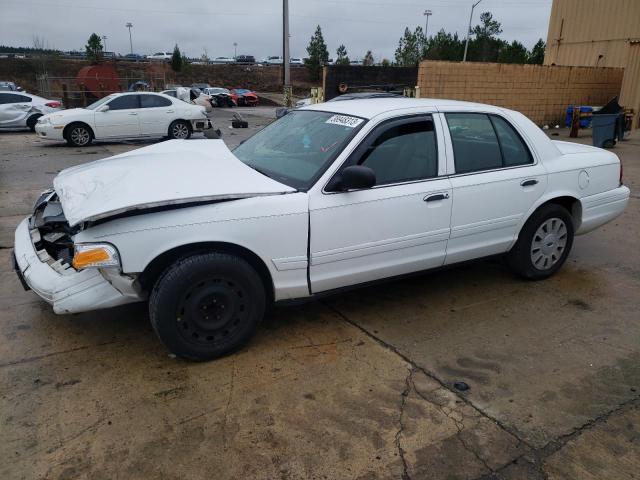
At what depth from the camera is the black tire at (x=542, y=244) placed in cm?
442

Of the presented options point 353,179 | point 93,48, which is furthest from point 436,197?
point 93,48

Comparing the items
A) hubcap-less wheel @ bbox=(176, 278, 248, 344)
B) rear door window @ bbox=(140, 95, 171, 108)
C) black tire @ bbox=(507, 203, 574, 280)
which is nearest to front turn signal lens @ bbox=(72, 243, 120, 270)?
hubcap-less wheel @ bbox=(176, 278, 248, 344)

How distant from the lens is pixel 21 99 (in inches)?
680

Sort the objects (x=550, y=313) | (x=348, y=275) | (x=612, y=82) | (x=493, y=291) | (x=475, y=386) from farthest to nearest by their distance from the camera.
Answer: (x=612, y=82), (x=493, y=291), (x=550, y=313), (x=348, y=275), (x=475, y=386)

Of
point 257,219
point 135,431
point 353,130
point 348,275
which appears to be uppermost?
point 353,130

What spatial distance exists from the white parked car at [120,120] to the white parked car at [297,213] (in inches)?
390

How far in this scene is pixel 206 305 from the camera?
3.19 metres

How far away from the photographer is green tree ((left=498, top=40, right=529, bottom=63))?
3988 centimetres

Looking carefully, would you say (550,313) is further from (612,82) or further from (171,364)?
(612,82)

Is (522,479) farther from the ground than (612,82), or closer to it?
closer to it

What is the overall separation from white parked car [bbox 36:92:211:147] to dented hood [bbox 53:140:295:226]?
9658mm

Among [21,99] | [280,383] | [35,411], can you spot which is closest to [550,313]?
[280,383]

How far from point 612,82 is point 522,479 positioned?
2076 centimetres

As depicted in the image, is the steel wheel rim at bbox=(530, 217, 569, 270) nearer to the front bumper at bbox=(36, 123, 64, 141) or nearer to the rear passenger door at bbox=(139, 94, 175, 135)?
the rear passenger door at bbox=(139, 94, 175, 135)
